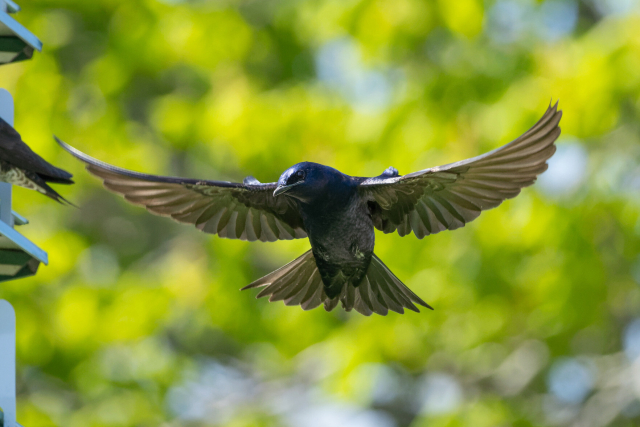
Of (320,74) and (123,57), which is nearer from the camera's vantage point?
(123,57)

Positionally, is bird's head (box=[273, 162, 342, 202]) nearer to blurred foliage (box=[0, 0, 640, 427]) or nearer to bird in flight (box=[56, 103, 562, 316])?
bird in flight (box=[56, 103, 562, 316])

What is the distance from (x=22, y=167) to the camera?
3.20m

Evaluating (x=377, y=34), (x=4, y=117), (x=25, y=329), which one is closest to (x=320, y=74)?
(x=377, y=34)

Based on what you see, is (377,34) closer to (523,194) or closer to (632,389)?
(523,194)

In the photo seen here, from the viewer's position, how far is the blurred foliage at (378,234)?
663 centimetres

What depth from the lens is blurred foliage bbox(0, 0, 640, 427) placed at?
21.7 ft

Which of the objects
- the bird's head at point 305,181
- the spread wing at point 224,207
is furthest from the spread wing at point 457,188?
the spread wing at point 224,207

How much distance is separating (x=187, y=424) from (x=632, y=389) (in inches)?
177

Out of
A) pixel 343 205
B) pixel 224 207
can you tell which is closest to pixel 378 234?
pixel 224 207

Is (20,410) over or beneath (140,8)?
beneath

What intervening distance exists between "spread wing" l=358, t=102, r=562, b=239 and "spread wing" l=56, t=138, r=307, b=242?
448 millimetres

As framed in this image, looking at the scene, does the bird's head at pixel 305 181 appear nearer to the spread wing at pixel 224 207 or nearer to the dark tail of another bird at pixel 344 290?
the spread wing at pixel 224 207

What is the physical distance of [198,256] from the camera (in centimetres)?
866

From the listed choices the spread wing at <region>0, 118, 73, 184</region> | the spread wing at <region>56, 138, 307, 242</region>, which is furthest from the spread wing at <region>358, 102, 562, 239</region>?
the spread wing at <region>0, 118, 73, 184</region>
